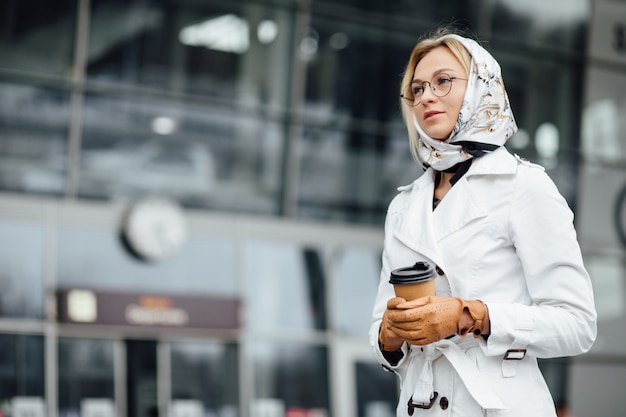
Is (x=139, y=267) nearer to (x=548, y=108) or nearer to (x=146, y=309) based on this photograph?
(x=146, y=309)

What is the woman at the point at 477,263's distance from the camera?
8.68 ft

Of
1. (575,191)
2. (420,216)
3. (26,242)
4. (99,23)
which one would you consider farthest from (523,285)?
(575,191)

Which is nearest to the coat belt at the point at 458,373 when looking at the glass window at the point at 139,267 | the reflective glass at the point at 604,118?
the glass window at the point at 139,267

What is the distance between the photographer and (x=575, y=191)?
17.8 metres

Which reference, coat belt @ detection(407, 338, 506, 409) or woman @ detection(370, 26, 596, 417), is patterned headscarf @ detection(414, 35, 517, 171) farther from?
coat belt @ detection(407, 338, 506, 409)

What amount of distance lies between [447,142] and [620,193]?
15959 millimetres

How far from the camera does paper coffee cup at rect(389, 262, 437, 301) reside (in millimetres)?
2580

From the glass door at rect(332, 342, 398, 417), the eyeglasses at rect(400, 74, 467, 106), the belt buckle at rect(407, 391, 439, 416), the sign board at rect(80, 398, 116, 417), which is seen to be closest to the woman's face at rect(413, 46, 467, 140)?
the eyeglasses at rect(400, 74, 467, 106)

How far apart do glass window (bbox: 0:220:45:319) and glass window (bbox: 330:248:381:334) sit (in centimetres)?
408

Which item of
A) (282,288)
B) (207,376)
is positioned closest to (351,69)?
(282,288)

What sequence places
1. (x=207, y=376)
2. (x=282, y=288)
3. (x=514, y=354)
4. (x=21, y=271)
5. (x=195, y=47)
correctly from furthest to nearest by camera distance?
(x=282, y=288)
(x=195, y=47)
(x=207, y=376)
(x=21, y=271)
(x=514, y=354)

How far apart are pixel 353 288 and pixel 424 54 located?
12349 millimetres

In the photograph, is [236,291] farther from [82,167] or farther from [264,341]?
[82,167]

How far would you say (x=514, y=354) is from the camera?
8.76ft
